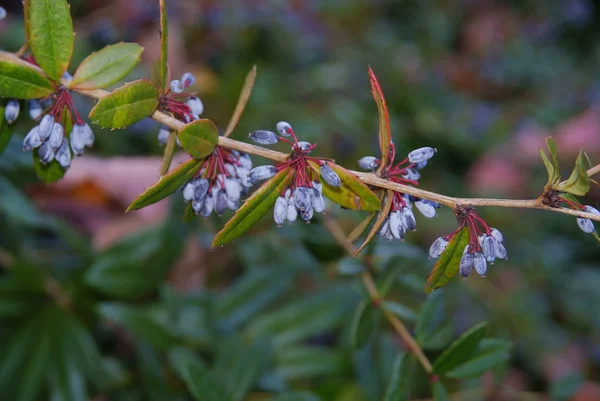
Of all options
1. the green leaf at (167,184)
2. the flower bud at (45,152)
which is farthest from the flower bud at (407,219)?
the flower bud at (45,152)

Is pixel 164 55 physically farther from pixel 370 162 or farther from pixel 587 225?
pixel 587 225

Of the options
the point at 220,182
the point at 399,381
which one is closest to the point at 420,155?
the point at 220,182

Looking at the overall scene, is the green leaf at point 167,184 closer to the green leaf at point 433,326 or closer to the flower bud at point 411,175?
the flower bud at point 411,175

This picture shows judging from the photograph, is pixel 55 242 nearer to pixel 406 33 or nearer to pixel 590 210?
pixel 590 210

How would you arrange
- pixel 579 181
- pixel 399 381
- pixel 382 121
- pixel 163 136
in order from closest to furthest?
1. pixel 579 181
2. pixel 382 121
3. pixel 163 136
4. pixel 399 381

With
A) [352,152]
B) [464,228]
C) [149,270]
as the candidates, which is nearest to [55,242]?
[149,270]

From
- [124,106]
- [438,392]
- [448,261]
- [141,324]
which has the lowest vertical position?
[141,324]

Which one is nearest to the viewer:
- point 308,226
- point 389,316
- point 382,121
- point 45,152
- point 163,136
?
point 382,121
